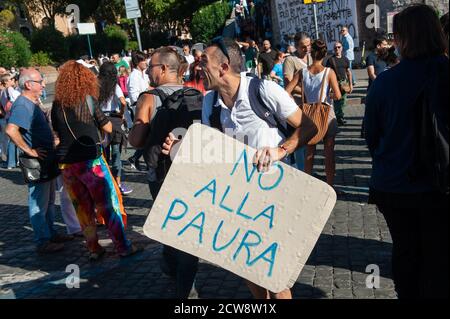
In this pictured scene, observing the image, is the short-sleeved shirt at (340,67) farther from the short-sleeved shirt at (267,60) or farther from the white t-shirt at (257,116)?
the white t-shirt at (257,116)

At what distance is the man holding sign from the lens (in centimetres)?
284

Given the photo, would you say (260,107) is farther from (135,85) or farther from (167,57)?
(135,85)

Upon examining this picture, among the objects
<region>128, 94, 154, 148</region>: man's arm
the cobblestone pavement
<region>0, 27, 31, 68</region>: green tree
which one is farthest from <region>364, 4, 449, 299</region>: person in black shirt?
<region>0, 27, 31, 68</region>: green tree

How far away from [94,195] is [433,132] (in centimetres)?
312

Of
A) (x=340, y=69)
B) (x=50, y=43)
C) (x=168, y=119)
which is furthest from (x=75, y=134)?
(x=50, y=43)

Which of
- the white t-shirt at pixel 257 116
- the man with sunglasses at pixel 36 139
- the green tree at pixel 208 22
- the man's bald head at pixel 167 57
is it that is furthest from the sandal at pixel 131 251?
the green tree at pixel 208 22

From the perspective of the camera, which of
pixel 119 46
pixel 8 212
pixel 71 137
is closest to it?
pixel 71 137

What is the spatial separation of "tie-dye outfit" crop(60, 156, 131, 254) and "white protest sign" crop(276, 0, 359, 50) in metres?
14.4

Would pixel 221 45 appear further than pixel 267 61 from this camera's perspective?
No

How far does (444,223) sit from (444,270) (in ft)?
0.70

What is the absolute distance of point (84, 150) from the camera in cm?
453

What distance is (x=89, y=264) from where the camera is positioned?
4707 mm
